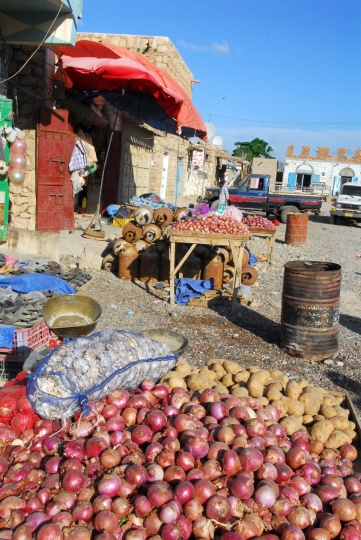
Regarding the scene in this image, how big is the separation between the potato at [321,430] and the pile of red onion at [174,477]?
4.9 inches

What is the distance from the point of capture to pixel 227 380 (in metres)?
4.23

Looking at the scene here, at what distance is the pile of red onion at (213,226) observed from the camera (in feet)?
26.4

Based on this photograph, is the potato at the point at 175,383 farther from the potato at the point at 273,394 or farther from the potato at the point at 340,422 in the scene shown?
the potato at the point at 340,422

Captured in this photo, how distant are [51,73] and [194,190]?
2187cm

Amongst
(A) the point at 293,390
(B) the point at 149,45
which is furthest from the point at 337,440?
(B) the point at 149,45

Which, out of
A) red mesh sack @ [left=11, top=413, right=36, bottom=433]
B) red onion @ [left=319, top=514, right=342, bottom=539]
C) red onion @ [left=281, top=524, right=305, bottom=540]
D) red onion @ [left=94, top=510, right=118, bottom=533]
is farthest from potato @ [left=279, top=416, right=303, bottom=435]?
red mesh sack @ [left=11, top=413, right=36, bottom=433]

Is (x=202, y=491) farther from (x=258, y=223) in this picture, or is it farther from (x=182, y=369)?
(x=258, y=223)

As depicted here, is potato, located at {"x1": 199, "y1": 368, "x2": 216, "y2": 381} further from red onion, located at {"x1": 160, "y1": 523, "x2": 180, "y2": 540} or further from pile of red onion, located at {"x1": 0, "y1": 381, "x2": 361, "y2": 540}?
red onion, located at {"x1": 160, "y1": 523, "x2": 180, "y2": 540}

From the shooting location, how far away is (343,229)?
2125 cm

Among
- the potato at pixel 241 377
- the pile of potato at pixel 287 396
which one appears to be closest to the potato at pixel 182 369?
the pile of potato at pixel 287 396

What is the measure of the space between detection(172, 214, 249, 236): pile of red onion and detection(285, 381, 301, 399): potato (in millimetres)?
4088

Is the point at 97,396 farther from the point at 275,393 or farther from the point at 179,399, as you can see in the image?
the point at 275,393

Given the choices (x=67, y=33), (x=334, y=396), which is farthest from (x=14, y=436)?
(x=67, y=33)

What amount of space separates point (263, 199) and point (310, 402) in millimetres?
17776
